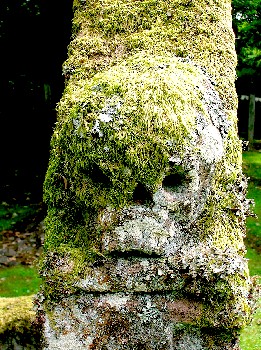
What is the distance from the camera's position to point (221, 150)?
6.42 ft

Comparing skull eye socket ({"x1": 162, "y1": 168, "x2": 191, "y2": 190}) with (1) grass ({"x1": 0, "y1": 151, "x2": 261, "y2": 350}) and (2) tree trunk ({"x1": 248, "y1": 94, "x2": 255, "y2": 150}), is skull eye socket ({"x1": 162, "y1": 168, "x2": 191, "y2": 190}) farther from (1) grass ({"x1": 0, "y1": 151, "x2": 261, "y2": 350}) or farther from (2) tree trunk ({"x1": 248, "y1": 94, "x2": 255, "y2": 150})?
(2) tree trunk ({"x1": 248, "y1": 94, "x2": 255, "y2": 150})

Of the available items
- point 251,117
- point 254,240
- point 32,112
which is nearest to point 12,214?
point 254,240

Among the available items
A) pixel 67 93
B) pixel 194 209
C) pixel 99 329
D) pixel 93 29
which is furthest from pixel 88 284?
pixel 93 29

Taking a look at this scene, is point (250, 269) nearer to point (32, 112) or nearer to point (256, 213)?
point (256, 213)

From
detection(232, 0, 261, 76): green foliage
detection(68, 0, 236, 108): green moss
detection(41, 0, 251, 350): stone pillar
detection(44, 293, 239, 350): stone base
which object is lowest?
detection(44, 293, 239, 350): stone base

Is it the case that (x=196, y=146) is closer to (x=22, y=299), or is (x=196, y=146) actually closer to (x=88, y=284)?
(x=88, y=284)

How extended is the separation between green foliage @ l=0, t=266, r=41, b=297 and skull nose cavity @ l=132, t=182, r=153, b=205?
195 inches

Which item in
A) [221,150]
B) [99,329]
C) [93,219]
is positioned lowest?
[99,329]

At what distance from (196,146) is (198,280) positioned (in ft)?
1.49

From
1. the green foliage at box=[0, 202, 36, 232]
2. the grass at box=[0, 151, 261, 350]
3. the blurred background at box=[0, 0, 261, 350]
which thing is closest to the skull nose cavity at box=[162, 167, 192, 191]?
the grass at box=[0, 151, 261, 350]

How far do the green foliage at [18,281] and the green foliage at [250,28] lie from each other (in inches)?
189

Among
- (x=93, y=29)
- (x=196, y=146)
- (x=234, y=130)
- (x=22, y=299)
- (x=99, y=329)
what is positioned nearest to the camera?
(x=196, y=146)

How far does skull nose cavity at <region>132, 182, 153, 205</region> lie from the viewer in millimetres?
1861

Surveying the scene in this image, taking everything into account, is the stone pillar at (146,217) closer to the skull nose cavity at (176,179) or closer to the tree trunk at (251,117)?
the skull nose cavity at (176,179)
